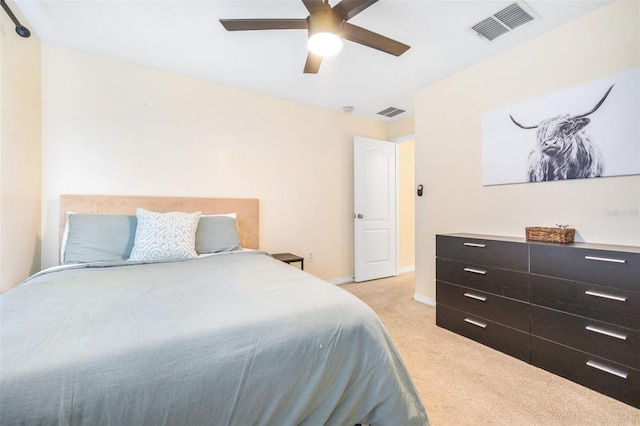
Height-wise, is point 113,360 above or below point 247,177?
below

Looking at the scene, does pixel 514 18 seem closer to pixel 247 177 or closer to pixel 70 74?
pixel 247 177

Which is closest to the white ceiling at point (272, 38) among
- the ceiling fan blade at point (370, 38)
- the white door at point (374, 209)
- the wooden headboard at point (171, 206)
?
the ceiling fan blade at point (370, 38)

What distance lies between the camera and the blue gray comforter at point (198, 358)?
2.33 ft

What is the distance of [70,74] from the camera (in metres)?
2.40

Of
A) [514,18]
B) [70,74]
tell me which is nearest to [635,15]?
[514,18]

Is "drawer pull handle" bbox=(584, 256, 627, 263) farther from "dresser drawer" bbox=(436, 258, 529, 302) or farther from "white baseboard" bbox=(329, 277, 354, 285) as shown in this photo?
"white baseboard" bbox=(329, 277, 354, 285)

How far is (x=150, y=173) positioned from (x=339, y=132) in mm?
2386

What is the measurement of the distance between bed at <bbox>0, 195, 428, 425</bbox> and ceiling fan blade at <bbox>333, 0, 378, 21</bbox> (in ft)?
5.04

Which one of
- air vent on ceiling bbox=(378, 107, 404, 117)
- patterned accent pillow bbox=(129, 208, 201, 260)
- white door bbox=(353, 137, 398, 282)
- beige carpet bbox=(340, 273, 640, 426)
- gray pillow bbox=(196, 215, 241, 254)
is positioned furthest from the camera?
white door bbox=(353, 137, 398, 282)

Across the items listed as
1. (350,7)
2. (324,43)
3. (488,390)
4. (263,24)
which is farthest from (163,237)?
(488,390)

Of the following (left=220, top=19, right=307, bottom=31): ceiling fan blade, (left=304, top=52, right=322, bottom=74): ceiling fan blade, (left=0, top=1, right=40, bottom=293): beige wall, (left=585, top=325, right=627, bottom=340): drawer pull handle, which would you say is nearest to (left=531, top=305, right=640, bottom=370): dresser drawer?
(left=585, top=325, right=627, bottom=340): drawer pull handle

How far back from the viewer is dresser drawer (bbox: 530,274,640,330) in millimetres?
1513

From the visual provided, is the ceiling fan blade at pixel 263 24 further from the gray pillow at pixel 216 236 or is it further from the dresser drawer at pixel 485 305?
the dresser drawer at pixel 485 305

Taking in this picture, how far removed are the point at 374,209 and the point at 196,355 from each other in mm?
3437
